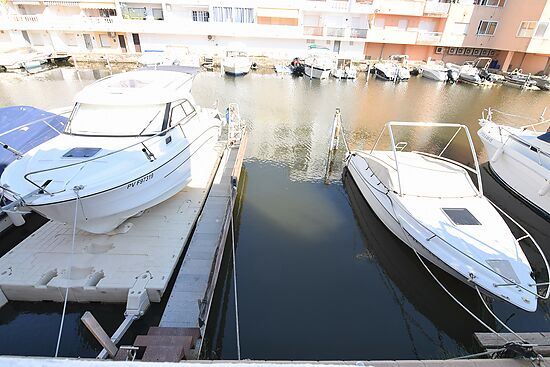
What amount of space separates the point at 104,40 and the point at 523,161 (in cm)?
3764

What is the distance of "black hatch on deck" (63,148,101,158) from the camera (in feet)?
20.5

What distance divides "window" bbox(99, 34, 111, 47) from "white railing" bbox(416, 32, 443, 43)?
1292 inches

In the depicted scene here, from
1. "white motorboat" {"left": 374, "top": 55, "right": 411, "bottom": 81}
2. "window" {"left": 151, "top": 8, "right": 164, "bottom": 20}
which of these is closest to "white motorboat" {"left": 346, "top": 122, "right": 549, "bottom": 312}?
"white motorboat" {"left": 374, "top": 55, "right": 411, "bottom": 81}

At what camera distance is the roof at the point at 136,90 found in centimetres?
732

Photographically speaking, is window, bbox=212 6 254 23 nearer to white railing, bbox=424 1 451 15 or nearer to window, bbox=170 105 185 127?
white railing, bbox=424 1 451 15

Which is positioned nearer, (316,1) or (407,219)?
(407,219)

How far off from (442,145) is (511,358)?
1178cm

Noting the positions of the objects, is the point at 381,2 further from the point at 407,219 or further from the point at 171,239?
the point at 171,239

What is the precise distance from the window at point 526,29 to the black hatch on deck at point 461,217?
30487 millimetres

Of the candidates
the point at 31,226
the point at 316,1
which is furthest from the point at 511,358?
the point at 316,1

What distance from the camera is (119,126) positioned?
725 centimetres

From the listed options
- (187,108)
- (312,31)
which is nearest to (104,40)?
(312,31)

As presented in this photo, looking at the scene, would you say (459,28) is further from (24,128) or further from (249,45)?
(24,128)

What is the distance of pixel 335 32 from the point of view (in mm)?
32000
